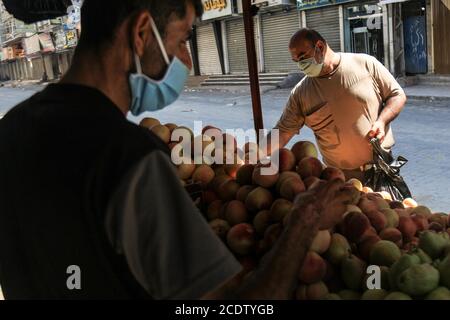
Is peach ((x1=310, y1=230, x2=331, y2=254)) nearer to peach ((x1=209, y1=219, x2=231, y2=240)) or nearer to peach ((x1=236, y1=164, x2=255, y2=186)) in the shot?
peach ((x1=209, y1=219, x2=231, y2=240))

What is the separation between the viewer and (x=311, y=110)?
3.73 metres

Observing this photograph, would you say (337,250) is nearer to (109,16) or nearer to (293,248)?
(293,248)

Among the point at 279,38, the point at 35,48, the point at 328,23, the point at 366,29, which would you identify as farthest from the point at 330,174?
the point at 35,48

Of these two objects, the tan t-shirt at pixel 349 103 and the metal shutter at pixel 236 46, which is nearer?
the tan t-shirt at pixel 349 103

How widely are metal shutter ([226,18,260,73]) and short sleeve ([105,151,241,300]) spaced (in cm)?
1971

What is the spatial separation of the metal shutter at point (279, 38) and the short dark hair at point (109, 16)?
17.3 metres

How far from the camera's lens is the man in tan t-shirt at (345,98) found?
356 centimetres

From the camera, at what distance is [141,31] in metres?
1.21

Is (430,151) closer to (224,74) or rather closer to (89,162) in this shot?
(89,162)

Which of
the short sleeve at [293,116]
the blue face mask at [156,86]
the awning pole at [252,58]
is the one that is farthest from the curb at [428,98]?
the blue face mask at [156,86]

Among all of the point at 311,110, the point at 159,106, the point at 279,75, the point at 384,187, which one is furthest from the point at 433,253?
the point at 279,75

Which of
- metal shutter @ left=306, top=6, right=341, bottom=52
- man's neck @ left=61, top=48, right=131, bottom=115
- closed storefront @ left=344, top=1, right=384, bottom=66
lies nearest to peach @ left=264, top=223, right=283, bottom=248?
man's neck @ left=61, top=48, right=131, bottom=115

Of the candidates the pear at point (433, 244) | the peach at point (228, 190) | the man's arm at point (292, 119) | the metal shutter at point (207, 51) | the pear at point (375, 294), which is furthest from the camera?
the metal shutter at point (207, 51)
